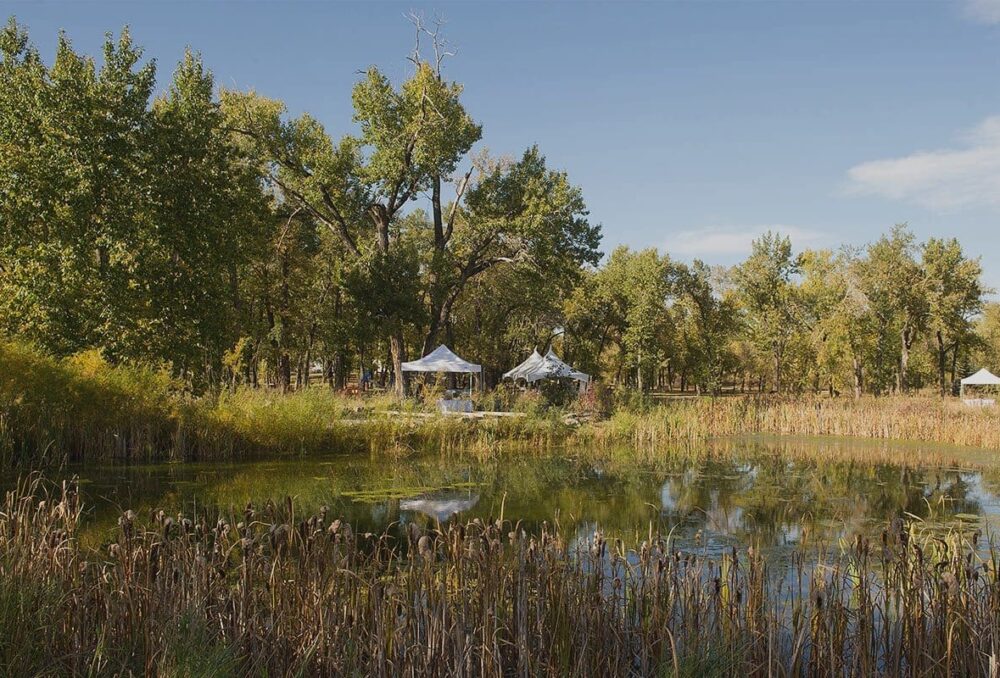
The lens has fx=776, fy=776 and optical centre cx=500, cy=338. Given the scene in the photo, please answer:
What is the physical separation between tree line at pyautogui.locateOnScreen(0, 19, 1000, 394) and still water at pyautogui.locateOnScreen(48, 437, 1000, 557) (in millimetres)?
5927

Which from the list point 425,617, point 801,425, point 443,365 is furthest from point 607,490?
point 443,365

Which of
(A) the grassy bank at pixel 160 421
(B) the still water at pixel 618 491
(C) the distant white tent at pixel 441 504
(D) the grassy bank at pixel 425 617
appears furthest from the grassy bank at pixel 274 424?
(D) the grassy bank at pixel 425 617

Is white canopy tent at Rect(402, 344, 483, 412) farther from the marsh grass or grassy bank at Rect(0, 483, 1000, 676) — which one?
grassy bank at Rect(0, 483, 1000, 676)

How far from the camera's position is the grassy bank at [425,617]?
3.84 m

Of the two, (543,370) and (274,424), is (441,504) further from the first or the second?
(543,370)

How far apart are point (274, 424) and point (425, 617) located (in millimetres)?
14003

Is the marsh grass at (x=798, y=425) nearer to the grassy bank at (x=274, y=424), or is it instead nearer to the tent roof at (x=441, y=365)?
the grassy bank at (x=274, y=424)

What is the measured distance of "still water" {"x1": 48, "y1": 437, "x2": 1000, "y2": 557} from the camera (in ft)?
33.6

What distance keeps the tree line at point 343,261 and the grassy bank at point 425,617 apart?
15.3m

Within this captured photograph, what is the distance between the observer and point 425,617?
409 cm

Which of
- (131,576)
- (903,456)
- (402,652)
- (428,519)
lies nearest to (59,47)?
(428,519)

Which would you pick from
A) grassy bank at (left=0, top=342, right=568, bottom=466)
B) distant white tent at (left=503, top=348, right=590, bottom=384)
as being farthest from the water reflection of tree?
distant white tent at (left=503, top=348, right=590, bottom=384)

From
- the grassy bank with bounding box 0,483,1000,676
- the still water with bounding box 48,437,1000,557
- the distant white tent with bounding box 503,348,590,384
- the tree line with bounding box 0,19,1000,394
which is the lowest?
the still water with bounding box 48,437,1000,557

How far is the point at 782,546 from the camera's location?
28.9 ft
